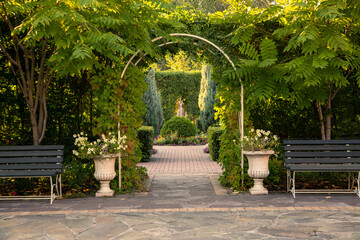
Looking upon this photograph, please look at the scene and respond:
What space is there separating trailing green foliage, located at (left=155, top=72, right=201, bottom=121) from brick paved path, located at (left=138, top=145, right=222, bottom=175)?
804 cm

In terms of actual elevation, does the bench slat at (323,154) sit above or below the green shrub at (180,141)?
above

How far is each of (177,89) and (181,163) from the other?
42.6 ft

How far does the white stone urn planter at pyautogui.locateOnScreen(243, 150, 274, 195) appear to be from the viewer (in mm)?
7641

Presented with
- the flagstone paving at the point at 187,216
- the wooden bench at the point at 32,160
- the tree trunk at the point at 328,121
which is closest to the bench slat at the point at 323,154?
the flagstone paving at the point at 187,216

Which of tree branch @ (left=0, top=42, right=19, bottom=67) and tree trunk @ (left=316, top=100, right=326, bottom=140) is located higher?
tree branch @ (left=0, top=42, right=19, bottom=67)

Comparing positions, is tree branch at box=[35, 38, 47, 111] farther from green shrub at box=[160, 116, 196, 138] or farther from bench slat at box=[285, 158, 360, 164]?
green shrub at box=[160, 116, 196, 138]

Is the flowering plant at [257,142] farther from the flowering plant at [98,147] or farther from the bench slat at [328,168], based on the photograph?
the flowering plant at [98,147]

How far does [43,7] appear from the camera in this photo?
6.65 meters

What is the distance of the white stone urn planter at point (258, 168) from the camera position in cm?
764

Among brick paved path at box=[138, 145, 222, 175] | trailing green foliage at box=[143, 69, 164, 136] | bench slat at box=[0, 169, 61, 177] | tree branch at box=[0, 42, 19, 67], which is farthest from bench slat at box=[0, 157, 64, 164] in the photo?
trailing green foliage at box=[143, 69, 164, 136]

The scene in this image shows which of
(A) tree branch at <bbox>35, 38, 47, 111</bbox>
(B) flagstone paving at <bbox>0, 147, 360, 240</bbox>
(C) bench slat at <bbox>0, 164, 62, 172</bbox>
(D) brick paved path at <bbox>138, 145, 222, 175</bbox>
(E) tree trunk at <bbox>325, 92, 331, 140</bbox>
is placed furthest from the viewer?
(D) brick paved path at <bbox>138, 145, 222, 175</bbox>

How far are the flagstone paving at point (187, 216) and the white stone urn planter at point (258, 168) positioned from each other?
227 mm

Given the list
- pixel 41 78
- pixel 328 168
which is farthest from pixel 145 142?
pixel 328 168

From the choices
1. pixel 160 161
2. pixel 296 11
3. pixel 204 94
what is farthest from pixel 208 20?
pixel 204 94
